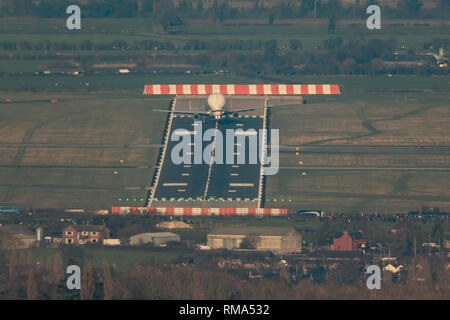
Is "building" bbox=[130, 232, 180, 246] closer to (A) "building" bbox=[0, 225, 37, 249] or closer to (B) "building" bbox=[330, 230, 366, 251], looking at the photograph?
(A) "building" bbox=[0, 225, 37, 249]

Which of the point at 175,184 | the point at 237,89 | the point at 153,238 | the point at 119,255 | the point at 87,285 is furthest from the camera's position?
the point at 237,89

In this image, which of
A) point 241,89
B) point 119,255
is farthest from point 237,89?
point 119,255

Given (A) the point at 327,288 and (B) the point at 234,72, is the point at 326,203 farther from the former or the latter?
(B) the point at 234,72

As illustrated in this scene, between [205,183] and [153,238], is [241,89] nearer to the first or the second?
[205,183]

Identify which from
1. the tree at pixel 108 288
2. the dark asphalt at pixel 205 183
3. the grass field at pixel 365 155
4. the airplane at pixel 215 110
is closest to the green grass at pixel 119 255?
the dark asphalt at pixel 205 183

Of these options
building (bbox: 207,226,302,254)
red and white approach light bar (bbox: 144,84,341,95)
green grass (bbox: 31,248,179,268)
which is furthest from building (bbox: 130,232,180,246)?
red and white approach light bar (bbox: 144,84,341,95)

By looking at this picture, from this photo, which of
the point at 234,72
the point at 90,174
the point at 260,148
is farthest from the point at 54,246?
the point at 234,72
